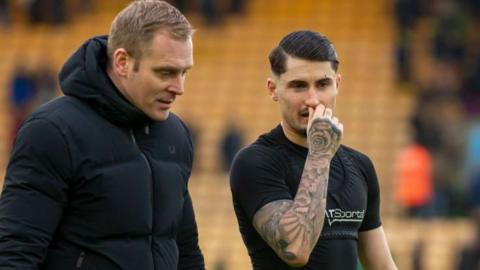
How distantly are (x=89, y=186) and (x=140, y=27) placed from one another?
0.55 meters

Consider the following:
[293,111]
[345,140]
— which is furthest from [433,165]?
[293,111]

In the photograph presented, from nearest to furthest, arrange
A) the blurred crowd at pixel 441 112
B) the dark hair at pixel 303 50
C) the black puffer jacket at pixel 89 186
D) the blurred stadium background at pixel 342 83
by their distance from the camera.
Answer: the black puffer jacket at pixel 89 186, the dark hair at pixel 303 50, the blurred crowd at pixel 441 112, the blurred stadium background at pixel 342 83

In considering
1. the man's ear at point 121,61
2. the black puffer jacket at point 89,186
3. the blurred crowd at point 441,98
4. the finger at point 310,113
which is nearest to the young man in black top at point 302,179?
the finger at point 310,113

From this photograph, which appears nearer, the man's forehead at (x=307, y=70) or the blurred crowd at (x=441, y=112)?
the man's forehead at (x=307, y=70)

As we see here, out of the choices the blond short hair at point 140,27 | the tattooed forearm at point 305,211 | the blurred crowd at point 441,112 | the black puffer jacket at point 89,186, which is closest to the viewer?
the black puffer jacket at point 89,186

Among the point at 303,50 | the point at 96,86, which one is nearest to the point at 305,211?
the point at 303,50

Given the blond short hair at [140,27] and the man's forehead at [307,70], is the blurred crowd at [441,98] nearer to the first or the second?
the man's forehead at [307,70]

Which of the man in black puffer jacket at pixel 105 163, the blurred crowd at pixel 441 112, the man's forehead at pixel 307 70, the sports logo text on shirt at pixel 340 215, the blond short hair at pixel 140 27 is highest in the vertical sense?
the blond short hair at pixel 140 27

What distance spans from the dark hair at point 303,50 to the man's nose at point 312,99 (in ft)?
0.42

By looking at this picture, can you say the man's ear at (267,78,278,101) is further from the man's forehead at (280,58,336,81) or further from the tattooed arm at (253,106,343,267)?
the tattooed arm at (253,106,343,267)

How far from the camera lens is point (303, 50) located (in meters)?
5.71

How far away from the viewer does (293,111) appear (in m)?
5.71

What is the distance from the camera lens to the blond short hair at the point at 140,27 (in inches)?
210

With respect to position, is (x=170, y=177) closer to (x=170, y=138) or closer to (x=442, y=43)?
(x=170, y=138)
